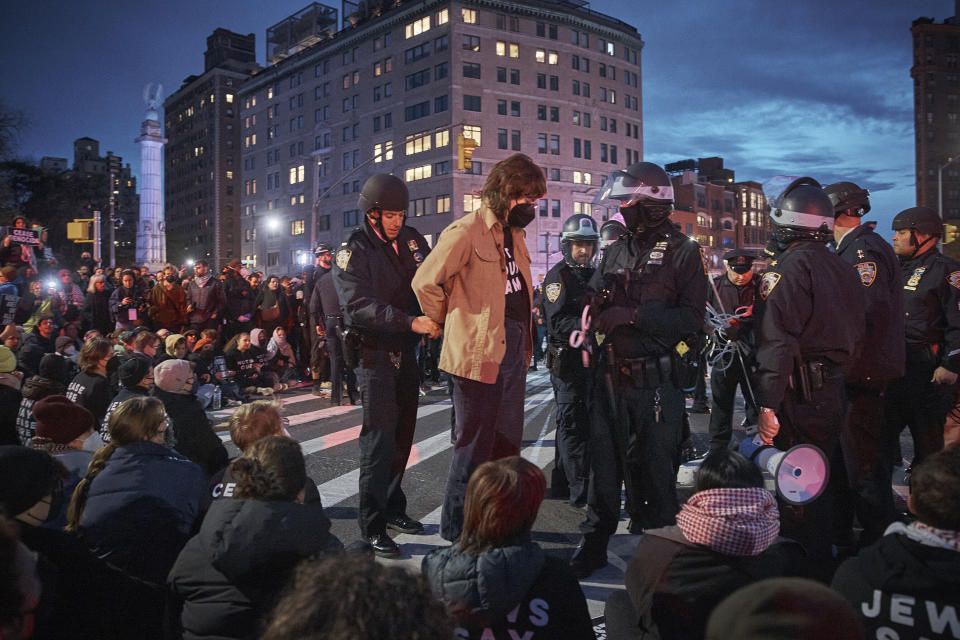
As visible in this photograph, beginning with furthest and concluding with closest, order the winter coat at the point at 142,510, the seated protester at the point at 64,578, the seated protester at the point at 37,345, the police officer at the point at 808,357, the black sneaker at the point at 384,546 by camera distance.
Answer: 1. the seated protester at the point at 37,345
2. the black sneaker at the point at 384,546
3. the police officer at the point at 808,357
4. the winter coat at the point at 142,510
5. the seated protester at the point at 64,578

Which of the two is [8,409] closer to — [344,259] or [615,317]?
[344,259]

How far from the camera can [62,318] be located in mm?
13500

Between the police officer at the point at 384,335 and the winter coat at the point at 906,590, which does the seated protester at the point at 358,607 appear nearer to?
the winter coat at the point at 906,590

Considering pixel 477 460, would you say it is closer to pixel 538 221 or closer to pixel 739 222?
pixel 538 221

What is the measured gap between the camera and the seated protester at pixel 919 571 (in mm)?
2086

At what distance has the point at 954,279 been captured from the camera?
233 inches

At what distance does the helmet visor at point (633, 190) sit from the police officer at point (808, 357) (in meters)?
0.83

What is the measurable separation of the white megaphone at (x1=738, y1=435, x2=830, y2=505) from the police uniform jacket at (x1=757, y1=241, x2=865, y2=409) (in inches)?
15.8

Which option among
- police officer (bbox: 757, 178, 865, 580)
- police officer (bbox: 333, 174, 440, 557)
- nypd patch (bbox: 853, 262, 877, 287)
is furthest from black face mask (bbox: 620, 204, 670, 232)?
nypd patch (bbox: 853, 262, 877, 287)

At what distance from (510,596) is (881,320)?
Answer: 402cm

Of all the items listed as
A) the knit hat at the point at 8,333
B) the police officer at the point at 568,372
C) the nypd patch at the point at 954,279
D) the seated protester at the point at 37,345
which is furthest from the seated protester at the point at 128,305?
the nypd patch at the point at 954,279

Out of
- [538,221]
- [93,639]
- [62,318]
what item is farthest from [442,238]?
[538,221]

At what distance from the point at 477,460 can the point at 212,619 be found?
5.94 ft

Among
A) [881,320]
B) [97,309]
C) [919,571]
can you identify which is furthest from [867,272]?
[97,309]
